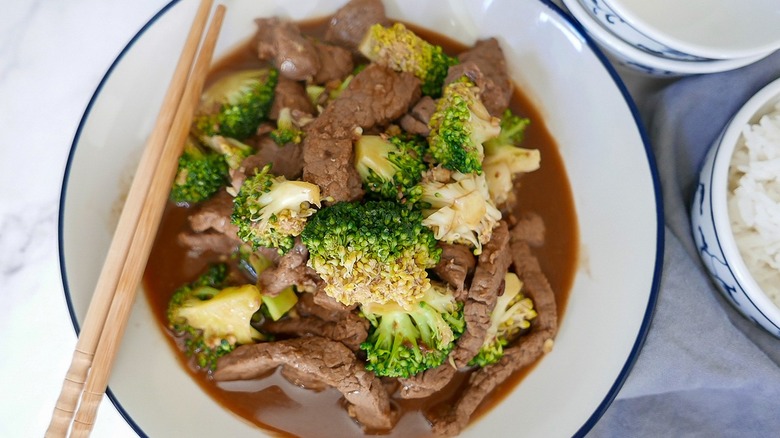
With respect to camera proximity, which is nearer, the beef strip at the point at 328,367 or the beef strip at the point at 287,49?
the beef strip at the point at 328,367

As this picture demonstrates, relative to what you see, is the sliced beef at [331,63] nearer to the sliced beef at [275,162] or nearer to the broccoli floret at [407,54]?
the broccoli floret at [407,54]

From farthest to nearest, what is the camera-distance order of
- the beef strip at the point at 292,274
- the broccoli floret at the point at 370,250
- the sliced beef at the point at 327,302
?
the sliced beef at the point at 327,302
the beef strip at the point at 292,274
the broccoli floret at the point at 370,250

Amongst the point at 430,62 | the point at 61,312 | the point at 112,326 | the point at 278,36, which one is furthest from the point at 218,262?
the point at 430,62

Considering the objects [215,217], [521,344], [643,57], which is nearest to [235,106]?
[215,217]

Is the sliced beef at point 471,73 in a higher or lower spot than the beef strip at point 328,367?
higher

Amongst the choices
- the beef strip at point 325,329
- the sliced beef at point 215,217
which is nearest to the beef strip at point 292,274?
the beef strip at point 325,329

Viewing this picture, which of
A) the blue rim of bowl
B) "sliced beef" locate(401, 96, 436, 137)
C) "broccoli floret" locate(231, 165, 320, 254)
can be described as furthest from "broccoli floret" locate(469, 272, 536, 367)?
"broccoli floret" locate(231, 165, 320, 254)

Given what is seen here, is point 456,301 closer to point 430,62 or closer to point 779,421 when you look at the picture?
point 430,62
